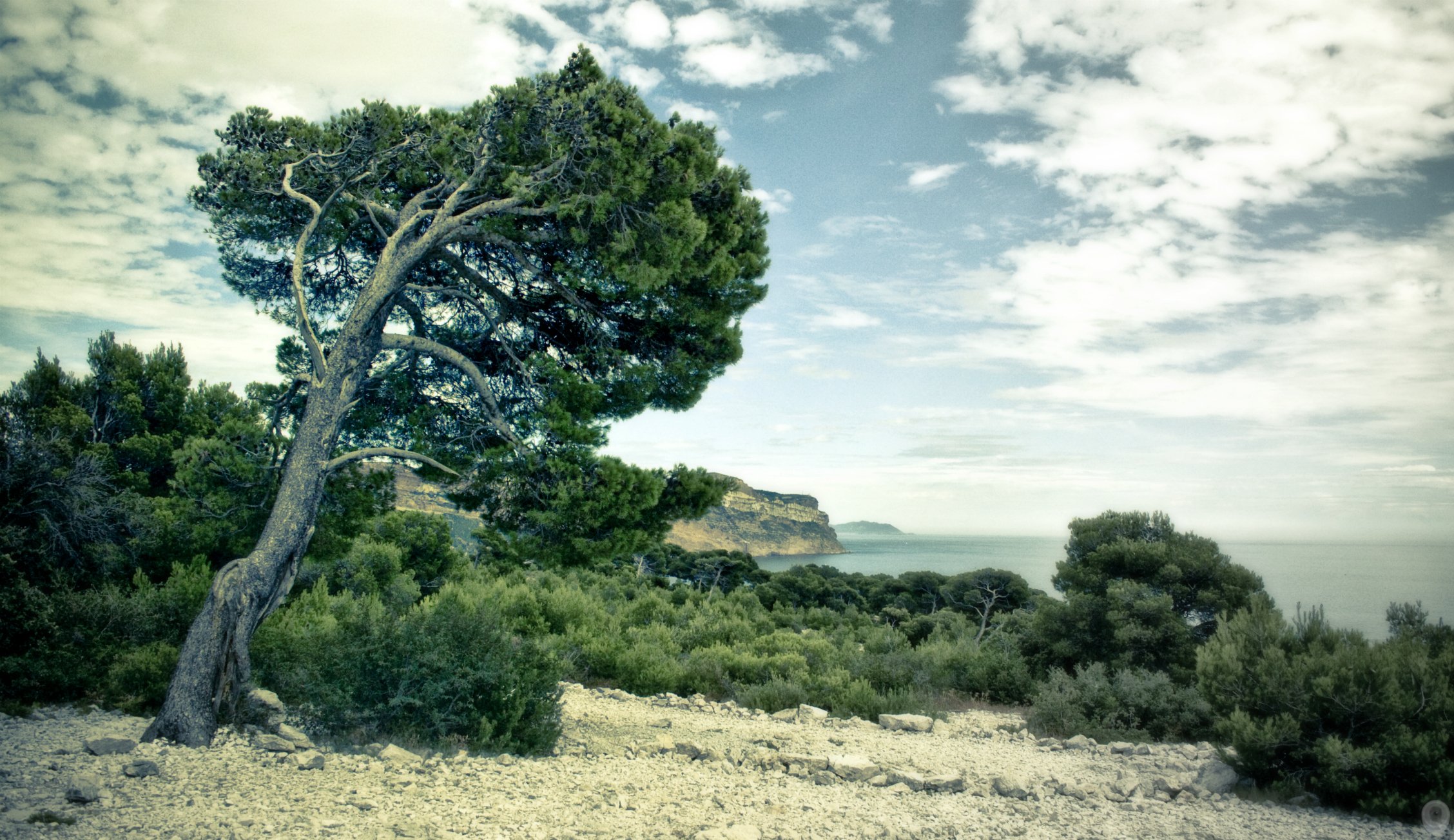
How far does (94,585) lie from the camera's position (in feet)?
27.1

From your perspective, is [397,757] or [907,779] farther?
[907,779]

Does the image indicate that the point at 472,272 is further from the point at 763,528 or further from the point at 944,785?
the point at 763,528

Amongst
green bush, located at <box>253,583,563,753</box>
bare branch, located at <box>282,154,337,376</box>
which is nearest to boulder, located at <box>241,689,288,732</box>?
green bush, located at <box>253,583,563,753</box>

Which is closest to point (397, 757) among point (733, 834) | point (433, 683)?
point (433, 683)

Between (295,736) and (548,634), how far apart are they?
18.3ft

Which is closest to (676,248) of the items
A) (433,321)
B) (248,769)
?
(433,321)

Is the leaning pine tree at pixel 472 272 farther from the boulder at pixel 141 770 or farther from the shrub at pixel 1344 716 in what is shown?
the shrub at pixel 1344 716

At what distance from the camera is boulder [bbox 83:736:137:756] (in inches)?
199

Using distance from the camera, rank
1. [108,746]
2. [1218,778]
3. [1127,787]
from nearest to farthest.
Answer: [108,746] < [1127,787] < [1218,778]

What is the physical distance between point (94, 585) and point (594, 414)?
6.25 metres

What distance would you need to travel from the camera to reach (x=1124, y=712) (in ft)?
26.9

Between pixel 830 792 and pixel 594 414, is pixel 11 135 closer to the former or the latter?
pixel 594 414

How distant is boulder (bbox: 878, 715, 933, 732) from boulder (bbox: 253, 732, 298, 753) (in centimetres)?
595

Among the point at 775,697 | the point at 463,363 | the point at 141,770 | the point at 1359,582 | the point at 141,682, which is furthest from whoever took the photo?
the point at 1359,582
